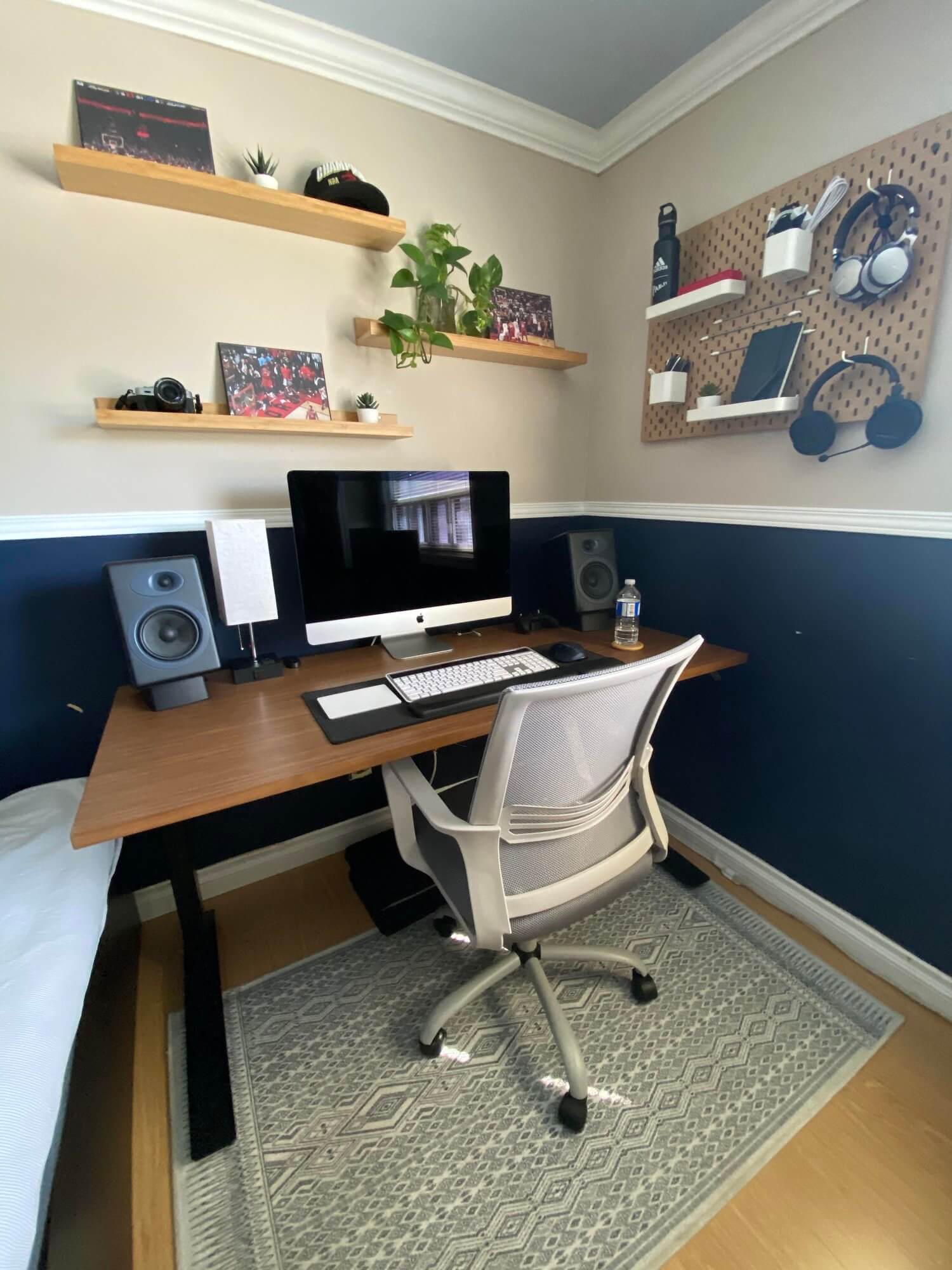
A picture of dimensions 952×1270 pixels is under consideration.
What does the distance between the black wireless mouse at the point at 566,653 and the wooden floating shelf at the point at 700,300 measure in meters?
1.02

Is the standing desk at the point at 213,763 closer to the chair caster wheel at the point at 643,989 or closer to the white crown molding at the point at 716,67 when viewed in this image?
the chair caster wheel at the point at 643,989

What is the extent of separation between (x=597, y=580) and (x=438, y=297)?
997 mm

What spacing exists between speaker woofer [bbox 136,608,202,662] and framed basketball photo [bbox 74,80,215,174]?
0.99m

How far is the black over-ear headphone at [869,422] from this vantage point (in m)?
1.14

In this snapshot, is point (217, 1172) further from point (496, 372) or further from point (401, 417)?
point (496, 372)

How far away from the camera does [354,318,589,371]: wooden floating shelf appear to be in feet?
4.84

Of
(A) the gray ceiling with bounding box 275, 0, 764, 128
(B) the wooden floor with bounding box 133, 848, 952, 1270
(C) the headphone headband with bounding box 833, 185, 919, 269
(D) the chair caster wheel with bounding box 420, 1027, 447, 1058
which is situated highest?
(A) the gray ceiling with bounding box 275, 0, 764, 128

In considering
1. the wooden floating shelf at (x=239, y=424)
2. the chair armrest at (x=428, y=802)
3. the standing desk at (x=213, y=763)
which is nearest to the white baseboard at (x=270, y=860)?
the standing desk at (x=213, y=763)

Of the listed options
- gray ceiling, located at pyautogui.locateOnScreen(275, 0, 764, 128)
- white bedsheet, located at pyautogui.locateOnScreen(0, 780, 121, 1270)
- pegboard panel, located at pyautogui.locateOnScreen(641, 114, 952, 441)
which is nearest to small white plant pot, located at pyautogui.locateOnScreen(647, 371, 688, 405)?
pegboard panel, located at pyautogui.locateOnScreen(641, 114, 952, 441)

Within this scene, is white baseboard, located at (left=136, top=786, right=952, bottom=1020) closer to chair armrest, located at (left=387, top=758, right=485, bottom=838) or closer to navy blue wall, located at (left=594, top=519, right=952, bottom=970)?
navy blue wall, located at (left=594, top=519, right=952, bottom=970)

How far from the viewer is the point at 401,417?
1663 mm

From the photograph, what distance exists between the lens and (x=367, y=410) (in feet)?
4.87

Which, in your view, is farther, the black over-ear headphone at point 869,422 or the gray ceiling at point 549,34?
the gray ceiling at point 549,34

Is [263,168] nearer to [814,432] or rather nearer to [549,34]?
[549,34]
